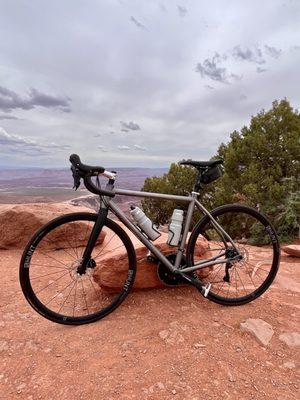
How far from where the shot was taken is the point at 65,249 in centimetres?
753

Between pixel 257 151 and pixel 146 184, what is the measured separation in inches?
331

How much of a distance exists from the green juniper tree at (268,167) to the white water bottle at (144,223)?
27.9 ft

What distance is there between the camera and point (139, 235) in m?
3.95

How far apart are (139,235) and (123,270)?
694 mm

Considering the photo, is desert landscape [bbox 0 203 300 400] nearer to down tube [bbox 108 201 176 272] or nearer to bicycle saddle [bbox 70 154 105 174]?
down tube [bbox 108 201 176 272]

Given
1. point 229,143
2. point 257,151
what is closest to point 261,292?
point 257,151

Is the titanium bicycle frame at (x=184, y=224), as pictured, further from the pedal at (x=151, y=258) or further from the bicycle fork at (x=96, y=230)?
the pedal at (x=151, y=258)

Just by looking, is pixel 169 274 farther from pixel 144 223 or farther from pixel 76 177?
pixel 76 177

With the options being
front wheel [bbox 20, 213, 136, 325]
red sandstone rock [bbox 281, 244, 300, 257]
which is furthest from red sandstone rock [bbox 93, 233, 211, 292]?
red sandstone rock [bbox 281, 244, 300, 257]

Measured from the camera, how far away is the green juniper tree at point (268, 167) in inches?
484

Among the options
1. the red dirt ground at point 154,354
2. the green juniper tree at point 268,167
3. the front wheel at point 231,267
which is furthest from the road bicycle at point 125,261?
the green juniper tree at point 268,167

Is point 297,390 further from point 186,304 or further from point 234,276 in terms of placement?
point 234,276

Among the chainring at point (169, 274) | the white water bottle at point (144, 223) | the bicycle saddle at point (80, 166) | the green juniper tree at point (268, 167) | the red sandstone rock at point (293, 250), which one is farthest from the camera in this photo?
the green juniper tree at point (268, 167)

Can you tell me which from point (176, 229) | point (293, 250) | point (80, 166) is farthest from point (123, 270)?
point (293, 250)
